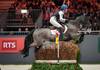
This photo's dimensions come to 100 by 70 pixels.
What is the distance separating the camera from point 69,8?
2286 cm

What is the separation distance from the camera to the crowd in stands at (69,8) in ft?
72.3

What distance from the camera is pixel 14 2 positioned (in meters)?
24.3

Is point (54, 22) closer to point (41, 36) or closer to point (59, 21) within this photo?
point (59, 21)

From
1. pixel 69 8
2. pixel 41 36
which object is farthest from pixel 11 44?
pixel 41 36

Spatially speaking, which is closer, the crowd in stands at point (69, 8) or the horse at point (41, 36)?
the horse at point (41, 36)

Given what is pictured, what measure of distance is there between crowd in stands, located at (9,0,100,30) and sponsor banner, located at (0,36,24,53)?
1.49m

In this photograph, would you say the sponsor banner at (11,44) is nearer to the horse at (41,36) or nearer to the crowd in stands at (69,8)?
the crowd in stands at (69,8)

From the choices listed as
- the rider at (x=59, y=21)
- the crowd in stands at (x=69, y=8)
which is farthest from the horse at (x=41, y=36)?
the crowd in stands at (x=69, y=8)

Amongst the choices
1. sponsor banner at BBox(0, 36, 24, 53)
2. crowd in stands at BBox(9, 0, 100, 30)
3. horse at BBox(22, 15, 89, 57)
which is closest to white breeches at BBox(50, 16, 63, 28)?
horse at BBox(22, 15, 89, 57)

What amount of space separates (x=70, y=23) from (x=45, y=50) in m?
2.27

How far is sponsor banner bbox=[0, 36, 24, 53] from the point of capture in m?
22.6

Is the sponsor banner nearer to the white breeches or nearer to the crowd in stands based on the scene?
the crowd in stands

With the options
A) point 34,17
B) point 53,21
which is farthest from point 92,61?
point 53,21

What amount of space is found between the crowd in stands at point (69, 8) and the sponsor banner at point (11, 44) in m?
1.49
